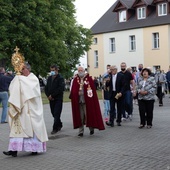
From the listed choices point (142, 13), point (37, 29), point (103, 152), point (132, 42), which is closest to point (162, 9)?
point (142, 13)

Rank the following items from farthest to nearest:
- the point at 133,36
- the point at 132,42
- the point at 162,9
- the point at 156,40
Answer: the point at 132,42, the point at 133,36, the point at 156,40, the point at 162,9

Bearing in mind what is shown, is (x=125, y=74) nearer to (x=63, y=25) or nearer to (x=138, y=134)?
(x=138, y=134)

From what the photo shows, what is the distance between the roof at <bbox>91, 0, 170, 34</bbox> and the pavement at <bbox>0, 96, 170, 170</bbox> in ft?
132

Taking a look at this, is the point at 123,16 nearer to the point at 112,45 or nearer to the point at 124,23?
the point at 124,23

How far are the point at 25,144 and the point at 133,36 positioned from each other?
156 feet

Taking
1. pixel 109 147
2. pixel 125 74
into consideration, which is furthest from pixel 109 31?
pixel 109 147

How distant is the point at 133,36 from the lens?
182 feet

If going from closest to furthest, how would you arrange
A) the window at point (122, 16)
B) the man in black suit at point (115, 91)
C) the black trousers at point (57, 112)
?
the black trousers at point (57, 112) < the man in black suit at point (115, 91) < the window at point (122, 16)

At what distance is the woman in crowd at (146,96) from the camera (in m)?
13.0

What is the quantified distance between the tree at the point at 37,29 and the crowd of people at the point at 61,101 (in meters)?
20.4

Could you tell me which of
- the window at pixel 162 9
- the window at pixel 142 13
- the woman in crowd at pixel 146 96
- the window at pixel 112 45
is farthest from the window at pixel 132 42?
the woman in crowd at pixel 146 96

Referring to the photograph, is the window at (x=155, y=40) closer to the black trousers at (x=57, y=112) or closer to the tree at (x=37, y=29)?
the tree at (x=37, y=29)

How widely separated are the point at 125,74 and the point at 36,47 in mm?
26952

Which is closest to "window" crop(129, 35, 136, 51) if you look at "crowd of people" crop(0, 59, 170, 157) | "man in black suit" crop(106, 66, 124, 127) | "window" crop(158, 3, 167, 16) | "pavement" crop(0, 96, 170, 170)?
"window" crop(158, 3, 167, 16)
